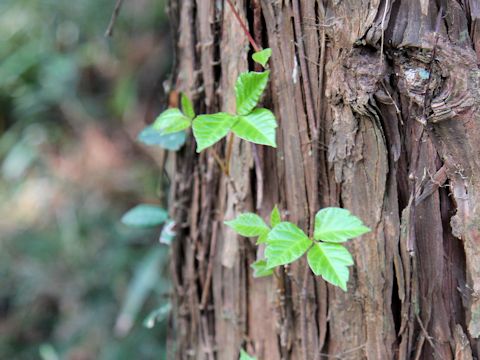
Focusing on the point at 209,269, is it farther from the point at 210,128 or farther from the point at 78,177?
the point at 78,177

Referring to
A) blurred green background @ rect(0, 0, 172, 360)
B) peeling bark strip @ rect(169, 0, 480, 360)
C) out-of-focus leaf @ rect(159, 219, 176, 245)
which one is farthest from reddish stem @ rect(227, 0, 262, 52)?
blurred green background @ rect(0, 0, 172, 360)

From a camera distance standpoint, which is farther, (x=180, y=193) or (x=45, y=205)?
(x=45, y=205)

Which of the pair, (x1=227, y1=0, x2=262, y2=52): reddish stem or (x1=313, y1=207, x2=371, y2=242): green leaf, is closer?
(x1=313, y1=207, x2=371, y2=242): green leaf

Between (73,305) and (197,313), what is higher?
(197,313)

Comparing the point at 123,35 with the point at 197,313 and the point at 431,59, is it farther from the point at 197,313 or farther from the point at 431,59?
the point at 431,59

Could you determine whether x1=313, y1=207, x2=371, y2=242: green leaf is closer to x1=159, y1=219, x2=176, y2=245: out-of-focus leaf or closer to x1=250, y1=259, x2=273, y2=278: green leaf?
x1=250, y1=259, x2=273, y2=278: green leaf

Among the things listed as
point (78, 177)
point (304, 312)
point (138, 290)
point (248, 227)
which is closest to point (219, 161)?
point (248, 227)

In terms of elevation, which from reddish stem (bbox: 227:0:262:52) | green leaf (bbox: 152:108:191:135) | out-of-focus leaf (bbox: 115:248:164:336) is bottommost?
out-of-focus leaf (bbox: 115:248:164:336)

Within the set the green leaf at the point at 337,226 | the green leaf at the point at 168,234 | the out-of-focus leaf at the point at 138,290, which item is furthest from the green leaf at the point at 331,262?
the out-of-focus leaf at the point at 138,290

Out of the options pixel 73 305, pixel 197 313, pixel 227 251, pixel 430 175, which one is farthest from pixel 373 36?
pixel 73 305
